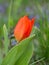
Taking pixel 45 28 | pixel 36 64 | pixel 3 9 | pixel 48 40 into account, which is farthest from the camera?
pixel 3 9

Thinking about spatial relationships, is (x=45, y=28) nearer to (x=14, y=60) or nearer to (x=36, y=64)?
(x=36, y=64)

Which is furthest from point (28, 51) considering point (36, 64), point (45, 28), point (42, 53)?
point (45, 28)

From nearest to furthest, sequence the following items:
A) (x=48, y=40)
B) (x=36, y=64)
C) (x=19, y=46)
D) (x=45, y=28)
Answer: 1. (x=19, y=46)
2. (x=36, y=64)
3. (x=48, y=40)
4. (x=45, y=28)

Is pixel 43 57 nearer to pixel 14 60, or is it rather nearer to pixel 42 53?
pixel 42 53

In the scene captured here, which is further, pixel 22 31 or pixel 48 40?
pixel 48 40

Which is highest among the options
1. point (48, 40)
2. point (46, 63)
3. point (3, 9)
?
point (3, 9)

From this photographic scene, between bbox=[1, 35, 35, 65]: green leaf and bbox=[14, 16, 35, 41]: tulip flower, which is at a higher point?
bbox=[14, 16, 35, 41]: tulip flower

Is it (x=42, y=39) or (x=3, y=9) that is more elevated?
(x=3, y=9)

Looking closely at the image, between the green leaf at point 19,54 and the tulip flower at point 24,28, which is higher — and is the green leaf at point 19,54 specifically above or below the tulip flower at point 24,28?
below
